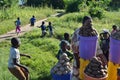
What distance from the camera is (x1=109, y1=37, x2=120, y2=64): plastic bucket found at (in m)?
5.96

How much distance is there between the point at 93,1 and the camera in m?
27.8

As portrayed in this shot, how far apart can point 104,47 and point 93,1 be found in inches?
760

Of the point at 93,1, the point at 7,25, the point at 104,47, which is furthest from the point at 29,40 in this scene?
the point at 93,1

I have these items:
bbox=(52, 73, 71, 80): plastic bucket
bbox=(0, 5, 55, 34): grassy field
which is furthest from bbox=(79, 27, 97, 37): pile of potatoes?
bbox=(0, 5, 55, 34): grassy field

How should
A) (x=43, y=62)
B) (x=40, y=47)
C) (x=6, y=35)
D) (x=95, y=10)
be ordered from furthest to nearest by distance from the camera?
(x=95, y=10) < (x=6, y=35) < (x=40, y=47) < (x=43, y=62)

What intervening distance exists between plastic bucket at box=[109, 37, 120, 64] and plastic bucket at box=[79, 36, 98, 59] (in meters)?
0.36

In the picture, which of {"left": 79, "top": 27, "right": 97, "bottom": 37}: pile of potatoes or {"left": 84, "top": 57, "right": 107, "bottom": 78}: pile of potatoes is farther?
{"left": 79, "top": 27, "right": 97, "bottom": 37}: pile of potatoes

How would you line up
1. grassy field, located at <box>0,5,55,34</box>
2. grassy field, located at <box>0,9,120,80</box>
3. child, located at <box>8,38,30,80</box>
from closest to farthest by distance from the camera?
1. child, located at <box>8,38,30,80</box>
2. grassy field, located at <box>0,9,120,80</box>
3. grassy field, located at <box>0,5,55,34</box>

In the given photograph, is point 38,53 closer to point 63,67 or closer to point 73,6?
point 63,67

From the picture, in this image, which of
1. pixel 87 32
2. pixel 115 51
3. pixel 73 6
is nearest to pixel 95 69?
pixel 115 51

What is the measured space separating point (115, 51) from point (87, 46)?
1.71 ft

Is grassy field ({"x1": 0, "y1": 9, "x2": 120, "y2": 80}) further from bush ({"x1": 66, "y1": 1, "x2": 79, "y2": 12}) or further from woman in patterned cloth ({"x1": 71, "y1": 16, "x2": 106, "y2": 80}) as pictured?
bush ({"x1": 66, "y1": 1, "x2": 79, "y2": 12})

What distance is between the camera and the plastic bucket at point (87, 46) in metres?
6.22

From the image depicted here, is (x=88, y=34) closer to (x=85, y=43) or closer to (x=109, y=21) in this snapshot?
(x=85, y=43)
